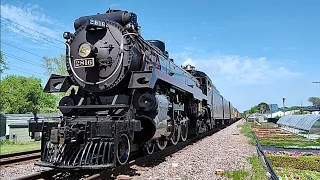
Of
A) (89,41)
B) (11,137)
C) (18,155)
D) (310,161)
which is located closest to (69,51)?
(89,41)

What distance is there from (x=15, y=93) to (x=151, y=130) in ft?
202

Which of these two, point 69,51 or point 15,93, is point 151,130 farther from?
point 15,93

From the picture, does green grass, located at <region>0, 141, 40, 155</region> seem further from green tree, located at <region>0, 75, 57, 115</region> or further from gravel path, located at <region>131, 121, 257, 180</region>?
green tree, located at <region>0, 75, 57, 115</region>

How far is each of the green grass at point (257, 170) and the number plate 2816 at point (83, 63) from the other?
468cm

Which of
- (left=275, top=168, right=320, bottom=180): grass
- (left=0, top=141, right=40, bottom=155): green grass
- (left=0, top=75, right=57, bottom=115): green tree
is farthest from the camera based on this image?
(left=0, top=75, right=57, bottom=115): green tree

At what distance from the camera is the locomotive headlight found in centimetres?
758

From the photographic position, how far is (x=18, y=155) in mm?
10688

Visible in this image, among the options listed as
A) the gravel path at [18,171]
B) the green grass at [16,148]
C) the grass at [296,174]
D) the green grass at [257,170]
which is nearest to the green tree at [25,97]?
the green grass at [16,148]

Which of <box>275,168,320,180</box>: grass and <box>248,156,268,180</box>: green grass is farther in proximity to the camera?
<box>275,168,320,180</box>: grass

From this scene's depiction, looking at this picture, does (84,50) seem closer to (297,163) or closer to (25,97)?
(297,163)

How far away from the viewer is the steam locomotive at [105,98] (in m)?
6.29

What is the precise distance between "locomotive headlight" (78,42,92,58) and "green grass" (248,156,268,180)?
489 centimetres

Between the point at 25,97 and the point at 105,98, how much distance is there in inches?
2430

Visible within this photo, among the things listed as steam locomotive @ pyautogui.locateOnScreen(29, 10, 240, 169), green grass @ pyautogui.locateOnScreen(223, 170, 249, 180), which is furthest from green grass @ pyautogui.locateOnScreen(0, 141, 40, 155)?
green grass @ pyautogui.locateOnScreen(223, 170, 249, 180)
